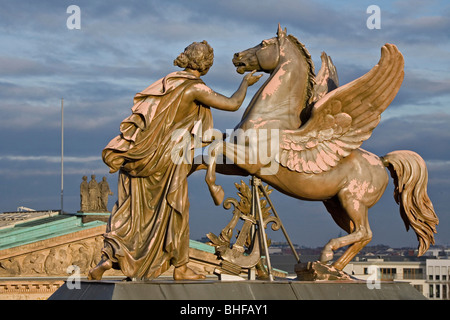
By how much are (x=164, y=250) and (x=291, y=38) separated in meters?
3.22

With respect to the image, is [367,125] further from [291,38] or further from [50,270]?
[50,270]

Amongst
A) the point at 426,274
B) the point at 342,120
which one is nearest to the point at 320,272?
the point at 342,120

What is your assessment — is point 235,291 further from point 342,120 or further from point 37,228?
point 37,228

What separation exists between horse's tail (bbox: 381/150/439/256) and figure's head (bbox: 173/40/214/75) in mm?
2669

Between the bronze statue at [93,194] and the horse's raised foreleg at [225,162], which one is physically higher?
the horse's raised foreleg at [225,162]

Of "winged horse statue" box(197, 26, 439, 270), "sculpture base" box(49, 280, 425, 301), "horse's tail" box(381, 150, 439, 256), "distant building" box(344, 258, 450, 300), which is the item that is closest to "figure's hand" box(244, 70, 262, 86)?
"winged horse statue" box(197, 26, 439, 270)

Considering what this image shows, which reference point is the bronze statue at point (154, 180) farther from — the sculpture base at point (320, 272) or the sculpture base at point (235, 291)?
the sculpture base at point (320, 272)

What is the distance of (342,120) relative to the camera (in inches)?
475

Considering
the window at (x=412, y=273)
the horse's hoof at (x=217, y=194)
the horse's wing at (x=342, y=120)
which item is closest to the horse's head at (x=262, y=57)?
the horse's wing at (x=342, y=120)

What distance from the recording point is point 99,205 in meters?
45.8

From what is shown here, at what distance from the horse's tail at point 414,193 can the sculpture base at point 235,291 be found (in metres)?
0.96

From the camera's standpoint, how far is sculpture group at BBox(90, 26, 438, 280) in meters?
11.2

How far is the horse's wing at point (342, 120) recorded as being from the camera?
38.9 ft
